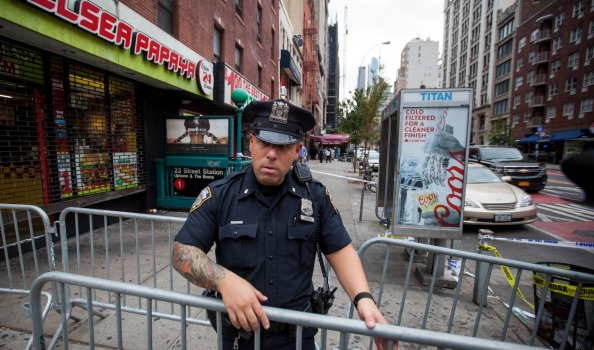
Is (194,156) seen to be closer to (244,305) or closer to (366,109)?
(244,305)

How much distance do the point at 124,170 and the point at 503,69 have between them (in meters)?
61.0

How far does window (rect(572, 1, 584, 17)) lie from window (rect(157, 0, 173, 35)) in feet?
156

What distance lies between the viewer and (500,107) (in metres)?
51.4

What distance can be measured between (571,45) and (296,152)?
51340 millimetres

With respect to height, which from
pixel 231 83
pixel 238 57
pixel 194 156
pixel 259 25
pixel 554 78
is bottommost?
pixel 194 156

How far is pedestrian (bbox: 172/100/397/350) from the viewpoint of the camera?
4.80ft

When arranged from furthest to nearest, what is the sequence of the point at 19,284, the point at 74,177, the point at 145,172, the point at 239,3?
the point at 239,3
the point at 145,172
the point at 74,177
the point at 19,284

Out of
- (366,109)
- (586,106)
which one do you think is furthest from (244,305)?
(586,106)

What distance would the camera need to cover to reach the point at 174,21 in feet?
26.2

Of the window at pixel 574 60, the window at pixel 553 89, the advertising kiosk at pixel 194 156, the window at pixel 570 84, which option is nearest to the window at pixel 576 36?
the window at pixel 574 60

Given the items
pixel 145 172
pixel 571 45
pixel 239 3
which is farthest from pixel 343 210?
pixel 571 45

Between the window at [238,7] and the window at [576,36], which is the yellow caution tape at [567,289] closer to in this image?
the window at [238,7]

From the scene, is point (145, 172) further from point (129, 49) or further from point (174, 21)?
point (174, 21)

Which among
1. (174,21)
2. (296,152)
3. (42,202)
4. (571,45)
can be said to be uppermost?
(571,45)
